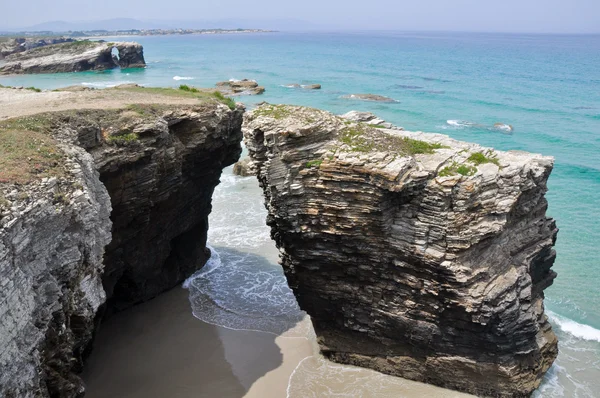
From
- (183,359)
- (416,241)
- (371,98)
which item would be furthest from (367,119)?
(371,98)

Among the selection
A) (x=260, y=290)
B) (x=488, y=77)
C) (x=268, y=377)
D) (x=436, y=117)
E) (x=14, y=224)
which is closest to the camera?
→ (x=14, y=224)

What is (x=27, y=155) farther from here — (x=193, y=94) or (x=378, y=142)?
(x=193, y=94)

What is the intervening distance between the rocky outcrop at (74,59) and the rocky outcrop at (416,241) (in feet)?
361

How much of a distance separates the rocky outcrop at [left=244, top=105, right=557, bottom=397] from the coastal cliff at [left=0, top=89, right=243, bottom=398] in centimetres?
453

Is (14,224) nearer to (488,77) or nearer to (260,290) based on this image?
(260,290)

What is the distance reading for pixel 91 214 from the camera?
15.2 metres

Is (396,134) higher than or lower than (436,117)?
higher

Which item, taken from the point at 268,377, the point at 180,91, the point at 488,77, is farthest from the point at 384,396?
the point at 488,77

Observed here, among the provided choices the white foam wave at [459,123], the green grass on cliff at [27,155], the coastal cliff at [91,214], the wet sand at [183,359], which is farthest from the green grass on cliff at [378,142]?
the white foam wave at [459,123]

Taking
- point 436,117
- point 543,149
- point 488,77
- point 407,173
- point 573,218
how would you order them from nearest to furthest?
point 407,173 < point 573,218 < point 543,149 < point 436,117 < point 488,77

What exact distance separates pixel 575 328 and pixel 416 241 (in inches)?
456

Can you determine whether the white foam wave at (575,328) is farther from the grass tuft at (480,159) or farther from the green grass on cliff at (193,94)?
the green grass on cliff at (193,94)

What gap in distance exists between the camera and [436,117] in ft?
209

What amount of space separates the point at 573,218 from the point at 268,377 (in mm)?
26195
